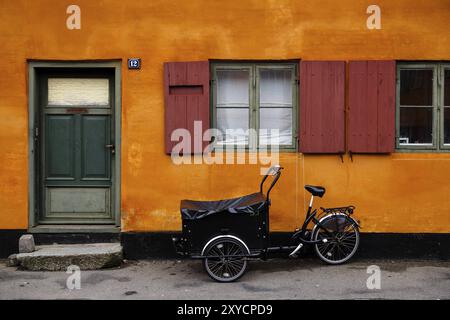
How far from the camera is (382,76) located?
8117 millimetres

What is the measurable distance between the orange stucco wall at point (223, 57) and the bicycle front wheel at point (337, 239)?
498 mm

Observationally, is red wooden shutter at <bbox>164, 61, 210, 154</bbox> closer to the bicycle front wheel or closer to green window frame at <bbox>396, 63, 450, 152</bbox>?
the bicycle front wheel

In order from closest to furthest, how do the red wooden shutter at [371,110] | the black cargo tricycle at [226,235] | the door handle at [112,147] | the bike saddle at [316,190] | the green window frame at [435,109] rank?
the black cargo tricycle at [226,235], the bike saddle at [316,190], the red wooden shutter at [371,110], the green window frame at [435,109], the door handle at [112,147]

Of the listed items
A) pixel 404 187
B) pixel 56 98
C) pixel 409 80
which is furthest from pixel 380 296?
pixel 56 98

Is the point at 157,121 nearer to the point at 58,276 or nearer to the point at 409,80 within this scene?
the point at 58,276

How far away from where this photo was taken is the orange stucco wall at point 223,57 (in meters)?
8.15

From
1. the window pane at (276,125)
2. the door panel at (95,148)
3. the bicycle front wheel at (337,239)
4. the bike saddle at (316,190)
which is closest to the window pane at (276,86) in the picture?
the window pane at (276,125)

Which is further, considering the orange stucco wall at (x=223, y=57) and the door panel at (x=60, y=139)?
the door panel at (x=60, y=139)

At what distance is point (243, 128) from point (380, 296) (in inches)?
122

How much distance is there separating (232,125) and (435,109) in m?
2.95

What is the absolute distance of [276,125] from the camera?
841 centimetres

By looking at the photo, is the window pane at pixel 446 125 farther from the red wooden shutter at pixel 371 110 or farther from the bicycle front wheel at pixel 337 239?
the bicycle front wheel at pixel 337 239

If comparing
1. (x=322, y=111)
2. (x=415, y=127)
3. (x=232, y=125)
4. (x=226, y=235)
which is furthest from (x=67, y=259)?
(x=415, y=127)

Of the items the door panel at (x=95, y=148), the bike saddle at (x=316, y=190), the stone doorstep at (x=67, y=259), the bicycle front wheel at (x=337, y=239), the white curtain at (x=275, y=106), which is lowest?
the stone doorstep at (x=67, y=259)
